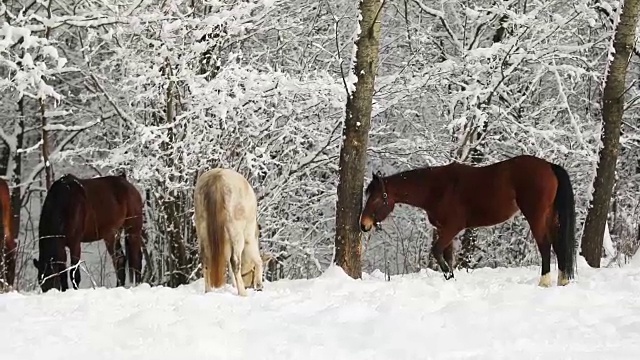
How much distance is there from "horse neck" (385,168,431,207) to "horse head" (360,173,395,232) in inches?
3.8

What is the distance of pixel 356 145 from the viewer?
7637 mm

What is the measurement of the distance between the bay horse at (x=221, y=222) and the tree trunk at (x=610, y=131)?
4.79 m

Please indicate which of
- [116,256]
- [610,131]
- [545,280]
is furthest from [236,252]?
[610,131]

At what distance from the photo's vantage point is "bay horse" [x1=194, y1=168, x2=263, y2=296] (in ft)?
20.8

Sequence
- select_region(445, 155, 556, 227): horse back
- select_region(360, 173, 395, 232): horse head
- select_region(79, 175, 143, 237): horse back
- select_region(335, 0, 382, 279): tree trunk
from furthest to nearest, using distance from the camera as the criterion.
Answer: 1. select_region(79, 175, 143, 237): horse back
2. select_region(360, 173, 395, 232): horse head
3. select_region(335, 0, 382, 279): tree trunk
4. select_region(445, 155, 556, 227): horse back

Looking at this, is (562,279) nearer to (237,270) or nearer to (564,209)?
(564,209)

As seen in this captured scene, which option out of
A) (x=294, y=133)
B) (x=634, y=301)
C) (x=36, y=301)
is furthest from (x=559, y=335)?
(x=294, y=133)

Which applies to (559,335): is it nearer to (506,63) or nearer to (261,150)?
(261,150)

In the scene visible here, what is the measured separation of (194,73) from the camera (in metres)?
9.97

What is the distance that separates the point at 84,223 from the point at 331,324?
5.30 metres

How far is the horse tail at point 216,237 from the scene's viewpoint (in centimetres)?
632

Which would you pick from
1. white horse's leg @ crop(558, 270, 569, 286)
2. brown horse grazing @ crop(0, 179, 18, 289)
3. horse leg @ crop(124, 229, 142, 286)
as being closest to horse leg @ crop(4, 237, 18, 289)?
brown horse grazing @ crop(0, 179, 18, 289)

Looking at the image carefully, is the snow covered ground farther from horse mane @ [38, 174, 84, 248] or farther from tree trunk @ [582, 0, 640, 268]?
tree trunk @ [582, 0, 640, 268]

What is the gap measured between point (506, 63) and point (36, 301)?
870 cm
